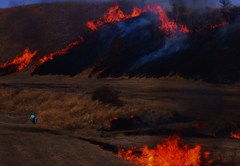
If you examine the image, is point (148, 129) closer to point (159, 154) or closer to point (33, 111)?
point (159, 154)

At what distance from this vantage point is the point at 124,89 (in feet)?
186

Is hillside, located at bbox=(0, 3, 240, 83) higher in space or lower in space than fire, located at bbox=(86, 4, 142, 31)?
lower

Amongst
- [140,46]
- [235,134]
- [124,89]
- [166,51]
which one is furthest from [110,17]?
[235,134]

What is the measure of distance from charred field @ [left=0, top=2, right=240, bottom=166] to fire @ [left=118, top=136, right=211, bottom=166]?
6 centimetres

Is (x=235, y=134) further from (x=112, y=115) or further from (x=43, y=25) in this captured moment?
(x=43, y=25)

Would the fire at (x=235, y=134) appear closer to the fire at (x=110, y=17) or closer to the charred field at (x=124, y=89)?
the charred field at (x=124, y=89)

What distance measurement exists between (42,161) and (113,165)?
11.0 ft

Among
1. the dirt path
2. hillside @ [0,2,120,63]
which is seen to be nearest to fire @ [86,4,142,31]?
hillside @ [0,2,120,63]

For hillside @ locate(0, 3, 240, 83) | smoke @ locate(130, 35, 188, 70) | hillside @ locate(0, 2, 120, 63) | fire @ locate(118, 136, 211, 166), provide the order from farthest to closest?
hillside @ locate(0, 2, 120, 63) < smoke @ locate(130, 35, 188, 70) < hillside @ locate(0, 3, 240, 83) < fire @ locate(118, 136, 211, 166)

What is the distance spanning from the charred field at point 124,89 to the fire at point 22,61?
0.50m

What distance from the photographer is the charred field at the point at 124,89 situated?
82.9 ft

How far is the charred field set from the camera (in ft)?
82.9

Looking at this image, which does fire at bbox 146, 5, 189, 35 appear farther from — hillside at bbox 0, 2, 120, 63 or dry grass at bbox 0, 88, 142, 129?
dry grass at bbox 0, 88, 142, 129

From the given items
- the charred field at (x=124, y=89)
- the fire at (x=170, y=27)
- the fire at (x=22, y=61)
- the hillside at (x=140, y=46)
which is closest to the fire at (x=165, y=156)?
the charred field at (x=124, y=89)
